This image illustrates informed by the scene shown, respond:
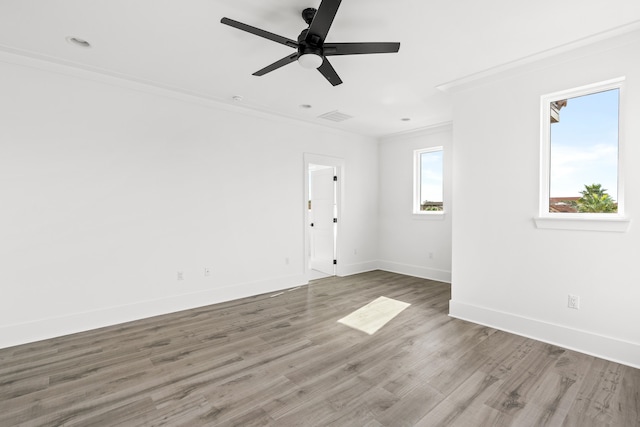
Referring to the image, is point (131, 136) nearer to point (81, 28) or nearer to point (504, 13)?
point (81, 28)

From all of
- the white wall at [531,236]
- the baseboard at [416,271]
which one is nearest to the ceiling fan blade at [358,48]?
the white wall at [531,236]

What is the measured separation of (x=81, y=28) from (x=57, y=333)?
9.63 feet

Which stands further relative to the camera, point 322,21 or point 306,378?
point 306,378

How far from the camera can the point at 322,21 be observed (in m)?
Result: 1.99

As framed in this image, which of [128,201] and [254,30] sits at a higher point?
[254,30]

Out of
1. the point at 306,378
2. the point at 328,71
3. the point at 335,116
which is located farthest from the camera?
the point at 335,116

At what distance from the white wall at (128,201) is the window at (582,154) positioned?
3403 millimetres

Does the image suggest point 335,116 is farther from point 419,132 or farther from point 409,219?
point 409,219

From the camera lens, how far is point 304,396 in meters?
2.18

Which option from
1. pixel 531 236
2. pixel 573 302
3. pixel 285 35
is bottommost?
pixel 573 302

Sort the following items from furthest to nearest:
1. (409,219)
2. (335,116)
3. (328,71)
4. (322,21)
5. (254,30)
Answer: (409,219) < (335,116) < (328,71) < (254,30) < (322,21)

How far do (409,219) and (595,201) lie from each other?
3.28 metres

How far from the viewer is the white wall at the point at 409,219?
546 centimetres

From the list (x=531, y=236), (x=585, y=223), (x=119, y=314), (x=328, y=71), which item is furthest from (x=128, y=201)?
(x=585, y=223)
